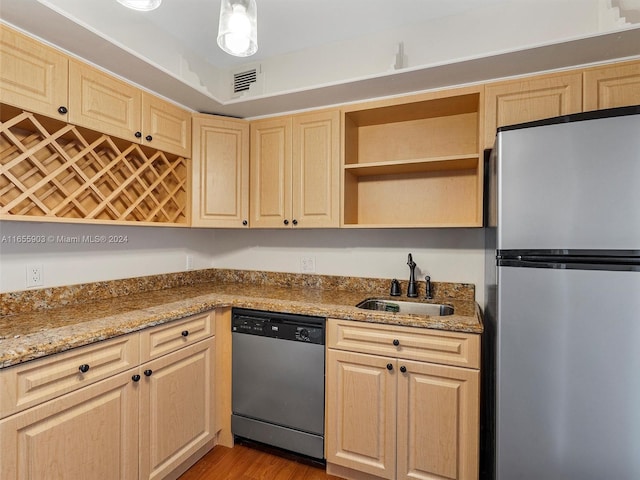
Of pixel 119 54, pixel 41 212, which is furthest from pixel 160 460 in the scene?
pixel 119 54

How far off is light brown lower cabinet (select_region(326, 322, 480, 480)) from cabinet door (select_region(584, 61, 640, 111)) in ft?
4.60

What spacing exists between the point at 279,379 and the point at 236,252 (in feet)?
3.96

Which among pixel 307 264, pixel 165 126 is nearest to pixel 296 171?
pixel 307 264

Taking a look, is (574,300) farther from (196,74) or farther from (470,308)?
(196,74)

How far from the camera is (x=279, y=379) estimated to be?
184 centimetres

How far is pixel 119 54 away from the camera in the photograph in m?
1.64

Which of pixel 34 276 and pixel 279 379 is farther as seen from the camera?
pixel 279 379

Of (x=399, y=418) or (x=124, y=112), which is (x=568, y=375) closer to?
(x=399, y=418)

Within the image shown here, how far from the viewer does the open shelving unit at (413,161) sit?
77.6 inches

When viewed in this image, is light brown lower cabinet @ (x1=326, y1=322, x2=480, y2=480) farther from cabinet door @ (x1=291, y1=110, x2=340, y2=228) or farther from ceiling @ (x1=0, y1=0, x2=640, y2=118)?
ceiling @ (x1=0, y1=0, x2=640, y2=118)

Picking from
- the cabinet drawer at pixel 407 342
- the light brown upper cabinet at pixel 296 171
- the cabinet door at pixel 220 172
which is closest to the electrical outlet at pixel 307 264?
the light brown upper cabinet at pixel 296 171

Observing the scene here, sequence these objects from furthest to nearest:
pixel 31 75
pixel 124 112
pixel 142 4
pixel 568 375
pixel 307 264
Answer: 1. pixel 307 264
2. pixel 124 112
3. pixel 31 75
4. pixel 568 375
5. pixel 142 4

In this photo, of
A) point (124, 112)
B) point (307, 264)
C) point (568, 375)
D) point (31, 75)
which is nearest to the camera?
point (568, 375)

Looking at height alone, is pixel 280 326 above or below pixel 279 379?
above
